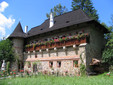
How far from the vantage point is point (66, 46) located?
16.5 m

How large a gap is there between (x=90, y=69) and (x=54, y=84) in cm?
952

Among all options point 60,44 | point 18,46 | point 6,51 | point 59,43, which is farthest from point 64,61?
point 6,51

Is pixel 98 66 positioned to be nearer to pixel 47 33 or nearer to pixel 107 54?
pixel 107 54

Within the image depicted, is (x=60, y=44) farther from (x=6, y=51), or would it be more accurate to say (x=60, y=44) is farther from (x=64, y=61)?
(x=6, y=51)

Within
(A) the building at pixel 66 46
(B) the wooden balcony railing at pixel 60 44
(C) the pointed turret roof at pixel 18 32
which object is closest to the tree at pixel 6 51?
(A) the building at pixel 66 46

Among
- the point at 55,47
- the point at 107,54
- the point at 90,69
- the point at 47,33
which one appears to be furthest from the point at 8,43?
the point at 107,54

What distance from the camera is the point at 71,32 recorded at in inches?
679

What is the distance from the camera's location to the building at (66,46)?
15.4 meters

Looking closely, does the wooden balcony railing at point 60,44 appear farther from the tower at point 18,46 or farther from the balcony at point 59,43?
the tower at point 18,46

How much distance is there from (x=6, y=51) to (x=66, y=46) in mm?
10573

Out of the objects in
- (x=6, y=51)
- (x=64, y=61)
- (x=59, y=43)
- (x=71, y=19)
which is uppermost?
(x=71, y=19)

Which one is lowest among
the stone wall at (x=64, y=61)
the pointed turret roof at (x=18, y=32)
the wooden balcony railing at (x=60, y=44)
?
the stone wall at (x=64, y=61)

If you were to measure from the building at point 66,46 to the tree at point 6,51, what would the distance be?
3.46 feet

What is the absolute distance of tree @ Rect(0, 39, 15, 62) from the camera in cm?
2092
